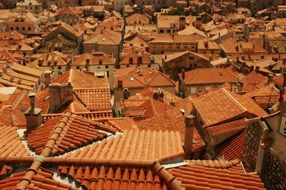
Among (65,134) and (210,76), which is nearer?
(65,134)

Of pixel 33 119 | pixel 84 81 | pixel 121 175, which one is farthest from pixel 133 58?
pixel 121 175

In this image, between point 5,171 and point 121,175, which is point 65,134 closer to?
point 5,171

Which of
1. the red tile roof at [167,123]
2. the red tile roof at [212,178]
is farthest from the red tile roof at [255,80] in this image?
the red tile roof at [212,178]

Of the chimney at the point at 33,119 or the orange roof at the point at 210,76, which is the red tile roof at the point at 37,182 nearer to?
the chimney at the point at 33,119

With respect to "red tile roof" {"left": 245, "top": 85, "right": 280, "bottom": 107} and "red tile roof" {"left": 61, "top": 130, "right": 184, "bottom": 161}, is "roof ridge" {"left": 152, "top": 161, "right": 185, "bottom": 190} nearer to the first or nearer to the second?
"red tile roof" {"left": 61, "top": 130, "right": 184, "bottom": 161}

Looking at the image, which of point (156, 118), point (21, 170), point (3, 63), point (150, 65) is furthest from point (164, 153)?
point (150, 65)
